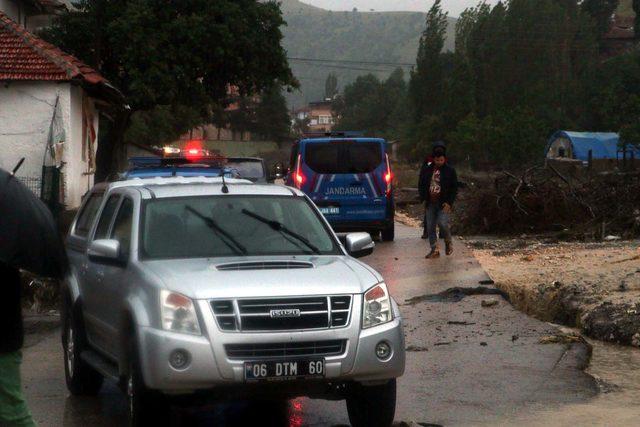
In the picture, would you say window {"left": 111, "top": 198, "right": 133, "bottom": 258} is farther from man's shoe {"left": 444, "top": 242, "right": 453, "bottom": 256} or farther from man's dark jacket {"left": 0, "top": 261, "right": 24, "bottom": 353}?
man's shoe {"left": 444, "top": 242, "right": 453, "bottom": 256}

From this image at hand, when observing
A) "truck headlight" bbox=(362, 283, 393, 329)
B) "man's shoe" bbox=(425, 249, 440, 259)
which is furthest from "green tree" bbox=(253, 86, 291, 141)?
"truck headlight" bbox=(362, 283, 393, 329)

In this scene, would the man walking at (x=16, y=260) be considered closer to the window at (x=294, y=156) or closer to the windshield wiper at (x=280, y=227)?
the windshield wiper at (x=280, y=227)

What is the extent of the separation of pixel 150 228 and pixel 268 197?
38.0 inches

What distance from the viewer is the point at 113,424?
7918 millimetres

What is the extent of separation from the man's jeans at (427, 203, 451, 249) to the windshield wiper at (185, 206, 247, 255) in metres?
11.1

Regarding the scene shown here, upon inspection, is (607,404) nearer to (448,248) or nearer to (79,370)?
(79,370)

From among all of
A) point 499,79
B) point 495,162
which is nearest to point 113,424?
point 495,162

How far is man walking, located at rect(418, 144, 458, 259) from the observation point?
19.0 metres

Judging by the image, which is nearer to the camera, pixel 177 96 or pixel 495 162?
pixel 177 96

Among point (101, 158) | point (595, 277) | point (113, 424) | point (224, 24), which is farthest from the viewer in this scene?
point (101, 158)

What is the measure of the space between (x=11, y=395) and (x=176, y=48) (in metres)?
37.2

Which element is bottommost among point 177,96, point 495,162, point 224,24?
point 495,162

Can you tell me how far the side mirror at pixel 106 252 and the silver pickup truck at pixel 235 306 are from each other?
11mm

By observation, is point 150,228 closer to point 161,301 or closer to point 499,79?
point 161,301
